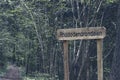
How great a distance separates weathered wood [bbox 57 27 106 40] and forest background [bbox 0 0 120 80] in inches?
87.4

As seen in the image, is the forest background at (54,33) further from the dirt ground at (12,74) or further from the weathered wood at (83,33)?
the weathered wood at (83,33)

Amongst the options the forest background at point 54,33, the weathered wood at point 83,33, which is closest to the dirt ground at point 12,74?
the forest background at point 54,33

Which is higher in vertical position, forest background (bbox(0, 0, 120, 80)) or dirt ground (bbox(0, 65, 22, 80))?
forest background (bbox(0, 0, 120, 80))

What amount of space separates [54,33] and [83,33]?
449cm

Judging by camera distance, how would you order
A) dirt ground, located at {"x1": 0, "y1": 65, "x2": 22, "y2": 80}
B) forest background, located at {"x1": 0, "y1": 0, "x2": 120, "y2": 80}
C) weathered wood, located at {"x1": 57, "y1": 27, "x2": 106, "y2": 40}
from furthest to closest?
dirt ground, located at {"x1": 0, "y1": 65, "x2": 22, "y2": 80} → forest background, located at {"x1": 0, "y1": 0, "x2": 120, "y2": 80} → weathered wood, located at {"x1": 57, "y1": 27, "x2": 106, "y2": 40}

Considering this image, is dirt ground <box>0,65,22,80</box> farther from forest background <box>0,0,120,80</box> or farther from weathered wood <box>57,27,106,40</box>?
weathered wood <box>57,27,106,40</box>

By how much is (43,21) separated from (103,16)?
2.05 meters

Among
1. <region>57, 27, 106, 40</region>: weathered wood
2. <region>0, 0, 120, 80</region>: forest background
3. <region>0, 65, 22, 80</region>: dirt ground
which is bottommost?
<region>0, 65, 22, 80</region>: dirt ground

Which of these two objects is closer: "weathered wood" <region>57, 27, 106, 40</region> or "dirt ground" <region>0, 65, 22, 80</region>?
"weathered wood" <region>57, 27, 106, 40</region>

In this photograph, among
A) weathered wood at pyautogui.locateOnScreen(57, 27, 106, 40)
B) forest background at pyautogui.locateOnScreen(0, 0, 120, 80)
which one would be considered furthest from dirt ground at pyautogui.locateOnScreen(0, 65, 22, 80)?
weathered wood at pyautogui.locateOnScreen(57, 27, 106, 40)

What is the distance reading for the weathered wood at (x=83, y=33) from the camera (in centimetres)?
618

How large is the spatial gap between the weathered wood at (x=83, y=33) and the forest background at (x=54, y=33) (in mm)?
2219

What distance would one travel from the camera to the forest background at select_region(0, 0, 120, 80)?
9.02m

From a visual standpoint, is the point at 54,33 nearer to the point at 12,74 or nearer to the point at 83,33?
the point at 12,74
